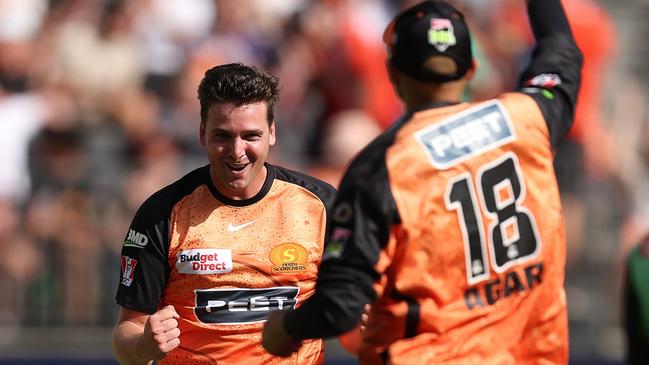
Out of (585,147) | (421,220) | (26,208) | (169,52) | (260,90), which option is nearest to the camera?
(421,220)

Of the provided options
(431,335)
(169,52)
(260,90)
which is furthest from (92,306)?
(431,335)

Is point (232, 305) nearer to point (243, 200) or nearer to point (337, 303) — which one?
point (243, 200)

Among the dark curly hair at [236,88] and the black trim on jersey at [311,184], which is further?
the black trim on jersey at [311,184]

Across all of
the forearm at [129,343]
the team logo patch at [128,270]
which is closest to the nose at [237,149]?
the team logo patch at [128,270]

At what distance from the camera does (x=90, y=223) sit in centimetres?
1079

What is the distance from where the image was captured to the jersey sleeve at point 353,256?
4332mm

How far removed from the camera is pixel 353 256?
4.35 meters

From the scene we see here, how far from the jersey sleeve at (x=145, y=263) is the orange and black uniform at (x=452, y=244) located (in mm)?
1258

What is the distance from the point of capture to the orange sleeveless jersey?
446 centimetres

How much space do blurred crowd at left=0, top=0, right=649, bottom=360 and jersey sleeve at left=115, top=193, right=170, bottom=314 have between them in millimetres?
4927

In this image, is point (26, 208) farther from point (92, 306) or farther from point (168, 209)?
point (168, 209)

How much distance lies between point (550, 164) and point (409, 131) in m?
0.61

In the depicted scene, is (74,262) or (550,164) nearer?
(550,164)

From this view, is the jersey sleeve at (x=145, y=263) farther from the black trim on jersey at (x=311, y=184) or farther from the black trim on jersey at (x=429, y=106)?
the black trim on jersey at (x=429, y=106)
